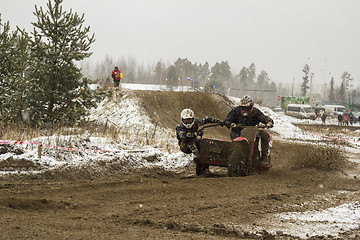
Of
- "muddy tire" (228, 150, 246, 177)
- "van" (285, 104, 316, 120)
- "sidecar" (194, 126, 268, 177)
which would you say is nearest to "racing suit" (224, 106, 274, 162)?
"sidecar" (194, 126, 268, 177)

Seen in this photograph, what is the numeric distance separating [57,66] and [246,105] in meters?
8.21

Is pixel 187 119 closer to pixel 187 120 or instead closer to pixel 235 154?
pixel 187 120

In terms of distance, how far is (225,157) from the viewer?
1012cm

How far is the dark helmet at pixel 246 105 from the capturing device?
11234mm

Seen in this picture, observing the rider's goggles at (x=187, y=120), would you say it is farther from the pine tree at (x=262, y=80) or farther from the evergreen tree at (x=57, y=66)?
the pine tree at (x=262, y=80)

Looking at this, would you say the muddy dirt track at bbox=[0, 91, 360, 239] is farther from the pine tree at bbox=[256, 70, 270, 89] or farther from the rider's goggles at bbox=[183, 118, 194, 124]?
the pine tree at bbox=[256, 70, 270, 89]

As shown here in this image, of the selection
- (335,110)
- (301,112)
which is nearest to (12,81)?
(301,112)

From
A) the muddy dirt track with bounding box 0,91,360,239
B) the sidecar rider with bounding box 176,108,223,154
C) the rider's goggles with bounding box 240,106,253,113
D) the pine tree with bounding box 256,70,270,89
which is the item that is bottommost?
the muddy dirt track with bounding box 0,91,360,239

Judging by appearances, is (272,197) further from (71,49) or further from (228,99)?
(228,99)

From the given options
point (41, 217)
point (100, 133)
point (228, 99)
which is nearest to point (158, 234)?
point (41, 217)

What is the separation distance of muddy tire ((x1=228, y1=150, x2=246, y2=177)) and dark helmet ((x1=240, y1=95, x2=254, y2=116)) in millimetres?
1910

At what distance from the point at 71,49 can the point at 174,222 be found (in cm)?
1193

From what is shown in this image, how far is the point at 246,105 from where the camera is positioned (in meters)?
11.2

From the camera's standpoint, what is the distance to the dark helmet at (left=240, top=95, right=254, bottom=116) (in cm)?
1123
